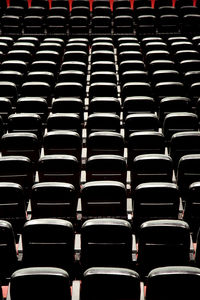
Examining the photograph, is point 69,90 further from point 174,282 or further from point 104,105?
point 174,282

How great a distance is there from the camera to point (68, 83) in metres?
4.77

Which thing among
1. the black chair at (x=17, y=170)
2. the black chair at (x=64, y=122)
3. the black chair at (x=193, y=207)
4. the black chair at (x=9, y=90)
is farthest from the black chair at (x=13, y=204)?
the black chair at (x=9, y=90)

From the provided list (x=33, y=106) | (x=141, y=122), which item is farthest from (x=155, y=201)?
(x=33, y=106)

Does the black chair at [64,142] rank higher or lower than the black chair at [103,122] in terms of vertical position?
lower

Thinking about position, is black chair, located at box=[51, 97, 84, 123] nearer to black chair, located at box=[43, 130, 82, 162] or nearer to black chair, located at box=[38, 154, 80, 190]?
black chair, located at box=[43, 130, 82, 162]

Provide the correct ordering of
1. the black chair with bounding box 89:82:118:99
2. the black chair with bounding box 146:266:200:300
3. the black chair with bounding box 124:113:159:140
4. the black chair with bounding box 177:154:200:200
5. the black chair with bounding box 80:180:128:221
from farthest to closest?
1. the black chair with bounding box 89:82:118:99
2. the black chair with bounding box 124:113:159:140
3. the black chair with bounding box 177:154:200:200
4. the black chair with bounding box 80:180:128:221
5. the black chair with bounding box 146:266:200:300

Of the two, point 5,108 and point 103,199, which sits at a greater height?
point 5,108

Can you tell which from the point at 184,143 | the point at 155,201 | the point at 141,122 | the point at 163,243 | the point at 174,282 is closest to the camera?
the point at 174,282

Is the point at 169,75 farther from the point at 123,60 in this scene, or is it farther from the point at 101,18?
the point at 101,18

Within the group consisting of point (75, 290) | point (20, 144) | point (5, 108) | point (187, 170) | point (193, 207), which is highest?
point (5, 108)

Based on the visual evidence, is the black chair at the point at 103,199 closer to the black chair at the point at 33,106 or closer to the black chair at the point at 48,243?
the black chair at the point at 48,243

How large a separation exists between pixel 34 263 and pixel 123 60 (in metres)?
4.02

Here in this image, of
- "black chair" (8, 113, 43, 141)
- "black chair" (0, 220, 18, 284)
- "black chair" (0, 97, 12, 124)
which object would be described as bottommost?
"black chair" (0, 220, 18, 284)

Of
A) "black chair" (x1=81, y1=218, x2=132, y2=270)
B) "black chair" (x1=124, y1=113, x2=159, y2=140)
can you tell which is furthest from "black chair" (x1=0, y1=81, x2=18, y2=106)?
"black chair" (x1=81, y1=218, x2=132, y2=270)
